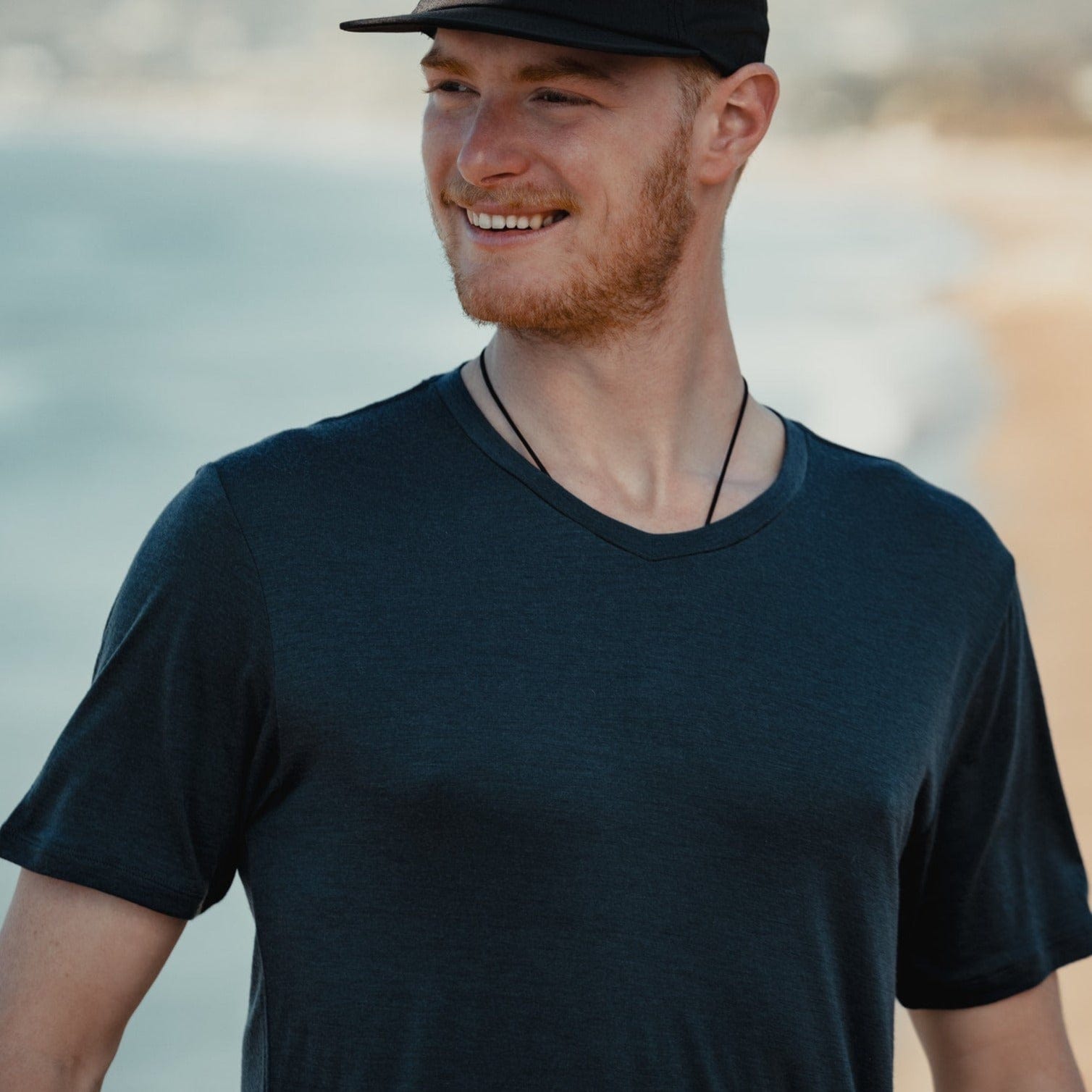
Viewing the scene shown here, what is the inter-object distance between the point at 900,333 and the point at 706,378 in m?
5.42

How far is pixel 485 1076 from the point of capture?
1.41m

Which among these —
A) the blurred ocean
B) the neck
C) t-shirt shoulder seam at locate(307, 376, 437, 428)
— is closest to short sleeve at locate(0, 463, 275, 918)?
t-shirt shoulder seam at locate(307, 376, 437, 428)

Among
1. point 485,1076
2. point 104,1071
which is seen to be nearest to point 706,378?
point 485,1076

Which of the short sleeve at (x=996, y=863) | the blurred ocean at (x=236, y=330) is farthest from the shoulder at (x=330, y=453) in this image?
the blurred ocean at (x=236, y=330)

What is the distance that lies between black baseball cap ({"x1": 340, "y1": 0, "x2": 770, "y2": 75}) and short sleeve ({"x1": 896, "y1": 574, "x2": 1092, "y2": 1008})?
0.62m

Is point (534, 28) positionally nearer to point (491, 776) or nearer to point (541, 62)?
point (541, 62)

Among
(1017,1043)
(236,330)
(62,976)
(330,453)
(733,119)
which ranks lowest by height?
(1017,1043)

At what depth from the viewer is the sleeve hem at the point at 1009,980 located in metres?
1.73

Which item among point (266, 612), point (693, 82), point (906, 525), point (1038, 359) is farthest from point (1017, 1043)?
point (1038, 359)

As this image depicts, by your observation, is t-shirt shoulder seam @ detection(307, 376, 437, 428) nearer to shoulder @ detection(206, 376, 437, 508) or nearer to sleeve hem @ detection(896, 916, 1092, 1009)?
shoulder @ detection(206, 376, 437, 508)

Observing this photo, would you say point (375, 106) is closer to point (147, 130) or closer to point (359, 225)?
point (359, 225)

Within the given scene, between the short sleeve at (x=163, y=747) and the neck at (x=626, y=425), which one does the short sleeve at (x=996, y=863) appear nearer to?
the neck at (x=626, y=425)

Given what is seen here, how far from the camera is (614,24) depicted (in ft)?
5.14

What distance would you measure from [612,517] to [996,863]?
1.76 feet
